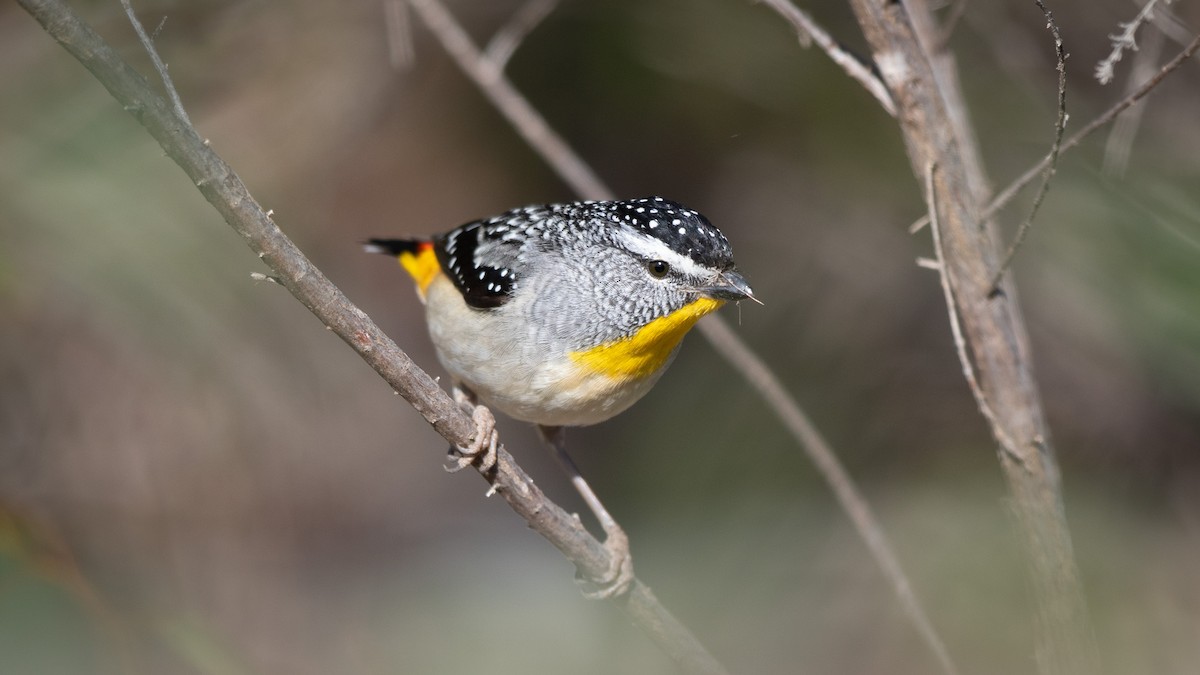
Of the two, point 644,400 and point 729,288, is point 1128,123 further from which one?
point 644,400

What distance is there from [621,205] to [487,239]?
2.48 ft

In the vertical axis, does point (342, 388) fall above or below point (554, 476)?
above

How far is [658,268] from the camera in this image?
3.50 metres

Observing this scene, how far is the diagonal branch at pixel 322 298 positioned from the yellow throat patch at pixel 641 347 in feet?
1.59

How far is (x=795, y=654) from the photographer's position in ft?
16.7

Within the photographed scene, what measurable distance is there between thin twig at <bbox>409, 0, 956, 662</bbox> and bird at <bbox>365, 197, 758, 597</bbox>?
689 millimetres

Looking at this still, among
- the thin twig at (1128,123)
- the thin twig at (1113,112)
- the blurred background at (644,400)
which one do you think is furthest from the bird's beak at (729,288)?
the thin twig at (1128,123)

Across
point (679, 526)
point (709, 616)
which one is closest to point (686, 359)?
point (679, 526)

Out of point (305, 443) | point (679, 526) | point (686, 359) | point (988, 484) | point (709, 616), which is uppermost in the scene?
point (305, 443)

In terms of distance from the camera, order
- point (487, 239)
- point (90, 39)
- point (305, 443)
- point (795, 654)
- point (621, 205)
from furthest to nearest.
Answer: point (305, 443)
point (795, 654)
point (487, 239)
point (621, 205)
point (90, 39)

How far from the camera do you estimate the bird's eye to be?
3471mm

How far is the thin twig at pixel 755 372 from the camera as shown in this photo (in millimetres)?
3955

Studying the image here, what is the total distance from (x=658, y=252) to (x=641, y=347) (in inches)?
13.9

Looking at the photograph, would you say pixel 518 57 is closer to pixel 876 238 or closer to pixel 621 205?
pixel 876 238
